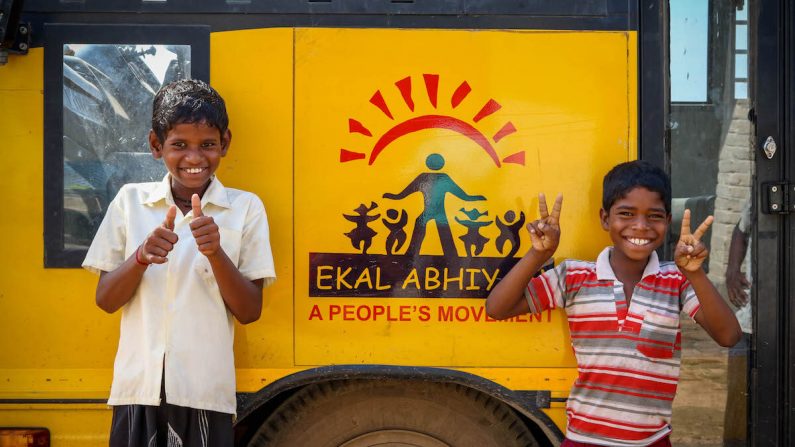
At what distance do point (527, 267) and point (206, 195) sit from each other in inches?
41.0

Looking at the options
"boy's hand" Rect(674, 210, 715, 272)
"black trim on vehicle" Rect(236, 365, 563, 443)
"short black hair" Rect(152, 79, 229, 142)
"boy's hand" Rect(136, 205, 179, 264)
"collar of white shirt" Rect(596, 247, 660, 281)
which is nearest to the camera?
"boy's hand" Rect(136, 205, 179, 264)

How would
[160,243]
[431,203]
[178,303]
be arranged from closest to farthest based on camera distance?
[160,243] → [178,303] → [431,203]

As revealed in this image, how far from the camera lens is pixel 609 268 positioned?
7.93 feet

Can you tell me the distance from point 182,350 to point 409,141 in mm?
1006

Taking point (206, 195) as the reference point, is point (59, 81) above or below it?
above

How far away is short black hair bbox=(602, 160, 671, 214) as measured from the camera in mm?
2367

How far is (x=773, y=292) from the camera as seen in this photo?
2621mm

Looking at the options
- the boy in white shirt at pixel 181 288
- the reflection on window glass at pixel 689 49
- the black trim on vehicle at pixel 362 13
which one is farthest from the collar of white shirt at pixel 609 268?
the boy in white shirt at pixel 181 288

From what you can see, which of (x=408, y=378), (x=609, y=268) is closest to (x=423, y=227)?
(x=408, y=378)

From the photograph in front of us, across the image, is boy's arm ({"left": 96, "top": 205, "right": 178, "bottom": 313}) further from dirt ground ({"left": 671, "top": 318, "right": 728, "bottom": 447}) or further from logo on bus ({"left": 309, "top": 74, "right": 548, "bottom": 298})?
dirt ground ({"left": 671, "top": 318, "right": 728, "bottom": 447})

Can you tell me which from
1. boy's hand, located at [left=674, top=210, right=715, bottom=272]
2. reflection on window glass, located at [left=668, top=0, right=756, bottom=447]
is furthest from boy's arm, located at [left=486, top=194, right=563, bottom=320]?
reflection on window glass, located at [left=668, top=0, right=756, bottom=447]

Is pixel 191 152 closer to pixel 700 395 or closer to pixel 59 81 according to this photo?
pixel 59 81

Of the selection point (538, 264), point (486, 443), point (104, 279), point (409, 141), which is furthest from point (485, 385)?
point (104, 279)

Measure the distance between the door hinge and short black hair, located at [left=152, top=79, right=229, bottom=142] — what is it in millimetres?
1880
